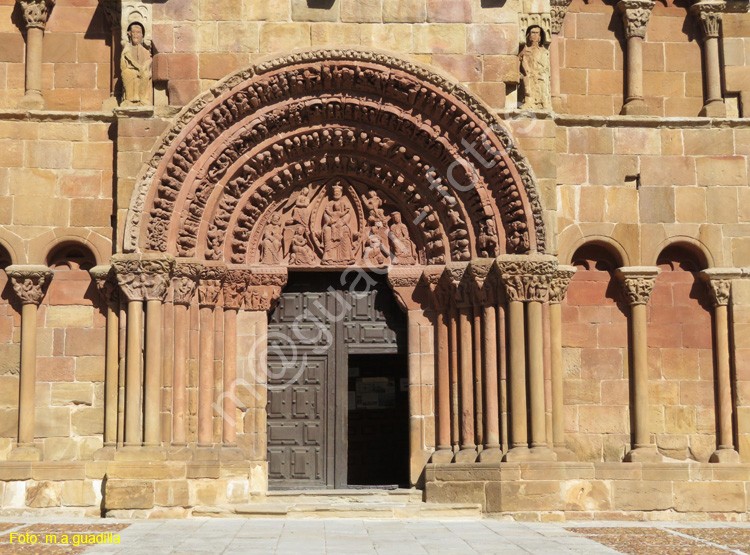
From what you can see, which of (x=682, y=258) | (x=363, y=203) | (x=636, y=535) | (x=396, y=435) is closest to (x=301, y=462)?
(x=396, y=435)

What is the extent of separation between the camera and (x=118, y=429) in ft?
50.7

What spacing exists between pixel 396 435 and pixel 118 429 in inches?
194

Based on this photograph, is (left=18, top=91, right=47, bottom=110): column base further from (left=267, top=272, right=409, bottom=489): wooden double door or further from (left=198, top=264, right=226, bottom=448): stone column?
(left=267, top=272, right=409, bottom=489): wooden double door

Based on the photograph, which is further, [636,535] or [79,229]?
[79,229]

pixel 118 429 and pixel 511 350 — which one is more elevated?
pixel 511 350

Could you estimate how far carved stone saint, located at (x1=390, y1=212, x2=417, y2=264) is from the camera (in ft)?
54.7

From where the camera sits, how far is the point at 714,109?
55.0 feet

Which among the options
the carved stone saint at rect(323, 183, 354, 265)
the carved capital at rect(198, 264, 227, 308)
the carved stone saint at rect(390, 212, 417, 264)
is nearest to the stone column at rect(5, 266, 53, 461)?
the carved capital at rect(198, 264, 227, 308)

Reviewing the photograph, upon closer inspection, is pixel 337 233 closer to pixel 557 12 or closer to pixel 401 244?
pixel 401 244

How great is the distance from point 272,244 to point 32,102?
3951mm

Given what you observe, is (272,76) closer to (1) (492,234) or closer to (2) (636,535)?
(1) (492,234)

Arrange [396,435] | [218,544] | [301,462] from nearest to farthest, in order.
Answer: [218,544] → [301,462] → [396,435]

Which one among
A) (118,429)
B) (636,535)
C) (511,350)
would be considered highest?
(511,350)

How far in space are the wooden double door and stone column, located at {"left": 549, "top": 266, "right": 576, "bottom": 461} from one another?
224 centimetres
